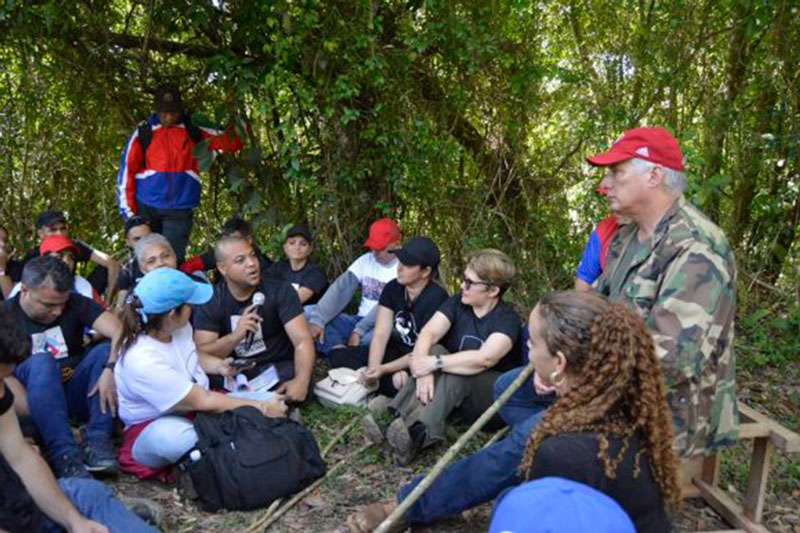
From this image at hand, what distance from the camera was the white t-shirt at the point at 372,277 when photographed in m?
5.05

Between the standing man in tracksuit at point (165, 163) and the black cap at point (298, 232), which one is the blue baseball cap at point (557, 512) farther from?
the standing man in tracksuit at point (165, 163)

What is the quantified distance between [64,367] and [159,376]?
38.9 inches

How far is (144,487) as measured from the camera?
351cm

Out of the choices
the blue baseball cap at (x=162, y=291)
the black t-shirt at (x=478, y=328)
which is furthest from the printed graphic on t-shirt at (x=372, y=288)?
the blue baseball cap at (x=162, y=291)

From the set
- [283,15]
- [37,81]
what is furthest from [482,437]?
[37,81]

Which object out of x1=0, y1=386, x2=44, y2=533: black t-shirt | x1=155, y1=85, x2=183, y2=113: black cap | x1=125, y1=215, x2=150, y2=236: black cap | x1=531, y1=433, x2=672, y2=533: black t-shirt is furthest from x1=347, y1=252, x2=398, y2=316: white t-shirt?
x1=531, y1=433, x2=672, y2=533: black t-shirt

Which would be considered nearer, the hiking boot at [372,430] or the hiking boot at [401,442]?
the hiking boot at [401,442]

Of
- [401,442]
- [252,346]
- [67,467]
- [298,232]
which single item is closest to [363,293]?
[298,232]

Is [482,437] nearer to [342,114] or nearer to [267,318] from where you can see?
[267,318]

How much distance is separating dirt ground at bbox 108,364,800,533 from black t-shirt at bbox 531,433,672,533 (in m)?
1.34

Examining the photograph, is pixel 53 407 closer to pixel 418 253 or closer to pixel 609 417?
pixel 418 253

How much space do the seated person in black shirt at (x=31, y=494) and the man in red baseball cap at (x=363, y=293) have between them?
7.61 ft

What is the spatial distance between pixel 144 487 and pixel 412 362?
145 centimetres

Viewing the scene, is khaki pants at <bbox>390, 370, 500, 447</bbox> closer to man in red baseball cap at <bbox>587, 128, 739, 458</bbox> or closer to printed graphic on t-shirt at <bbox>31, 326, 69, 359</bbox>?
man in red baseball cap at <bbox>587, 128, 739, 458</bbox>
